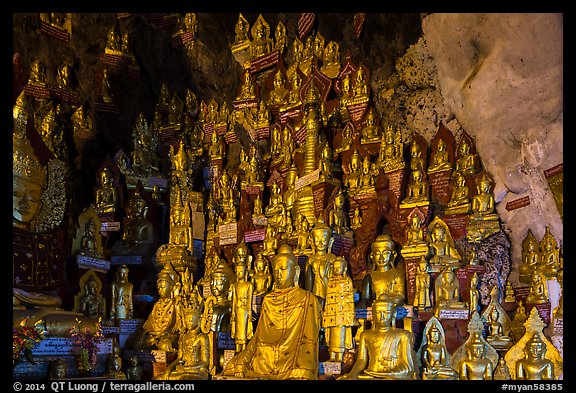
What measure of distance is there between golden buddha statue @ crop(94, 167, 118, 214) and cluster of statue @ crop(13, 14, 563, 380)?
3cm

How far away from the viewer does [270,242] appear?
27.8 ft

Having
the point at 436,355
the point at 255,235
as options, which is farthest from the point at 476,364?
the point at 255,235

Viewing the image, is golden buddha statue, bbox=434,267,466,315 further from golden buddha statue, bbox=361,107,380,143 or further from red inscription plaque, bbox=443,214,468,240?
golden buddha statue, bbox=361,107,380,143

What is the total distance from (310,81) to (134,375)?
4331 mm

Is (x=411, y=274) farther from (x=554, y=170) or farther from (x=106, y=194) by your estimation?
(x=106, y=194)

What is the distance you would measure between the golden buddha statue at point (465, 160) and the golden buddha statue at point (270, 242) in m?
2.27

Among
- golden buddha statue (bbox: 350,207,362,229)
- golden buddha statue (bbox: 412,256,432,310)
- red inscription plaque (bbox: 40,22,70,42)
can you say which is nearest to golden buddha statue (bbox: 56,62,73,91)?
red inscription plaque (bbox: 40,22,70,42)

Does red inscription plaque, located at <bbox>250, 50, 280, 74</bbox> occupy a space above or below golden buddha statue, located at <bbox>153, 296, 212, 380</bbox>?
above

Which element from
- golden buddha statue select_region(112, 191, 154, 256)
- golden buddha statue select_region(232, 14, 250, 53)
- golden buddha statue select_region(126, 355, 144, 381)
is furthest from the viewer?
golden buddha statue select_region(232, 14, 250, 53)

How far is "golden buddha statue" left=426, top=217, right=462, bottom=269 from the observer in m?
7.35

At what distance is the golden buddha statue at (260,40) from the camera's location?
35.0ft

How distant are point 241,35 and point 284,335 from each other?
5.48 metres

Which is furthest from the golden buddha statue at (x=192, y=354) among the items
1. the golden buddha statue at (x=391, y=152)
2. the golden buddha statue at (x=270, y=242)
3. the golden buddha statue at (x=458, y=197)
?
the golden buddha statue at (x=458, y=197)

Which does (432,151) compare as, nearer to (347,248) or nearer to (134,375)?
(347,248)
